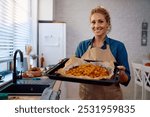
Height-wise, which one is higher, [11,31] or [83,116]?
[11,31]

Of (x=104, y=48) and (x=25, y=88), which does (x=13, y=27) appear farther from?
(x=104, y=48)

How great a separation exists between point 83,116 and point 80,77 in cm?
18

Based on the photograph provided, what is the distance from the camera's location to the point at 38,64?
2.21m


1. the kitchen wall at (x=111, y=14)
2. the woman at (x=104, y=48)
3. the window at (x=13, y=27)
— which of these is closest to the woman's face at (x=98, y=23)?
the woman at (x=104, y=48)

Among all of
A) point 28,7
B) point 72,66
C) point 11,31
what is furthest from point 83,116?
point 28,7

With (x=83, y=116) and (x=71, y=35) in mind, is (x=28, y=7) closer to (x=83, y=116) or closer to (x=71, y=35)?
(x=71, y=35)

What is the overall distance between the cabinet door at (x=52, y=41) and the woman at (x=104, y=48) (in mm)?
1232

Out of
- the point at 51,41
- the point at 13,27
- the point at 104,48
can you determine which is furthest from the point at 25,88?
the point at 51,41

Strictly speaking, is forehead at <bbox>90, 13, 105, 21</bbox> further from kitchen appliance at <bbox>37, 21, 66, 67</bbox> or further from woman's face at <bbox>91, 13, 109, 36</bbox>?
kitchen appliance at <bbox>37, 21, 66, 67</bbox>

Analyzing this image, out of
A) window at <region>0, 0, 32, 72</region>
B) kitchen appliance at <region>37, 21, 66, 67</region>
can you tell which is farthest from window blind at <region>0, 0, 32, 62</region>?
kitchen appliance at <region>37, 21, 66, 67</region>

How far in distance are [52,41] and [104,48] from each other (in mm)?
1318

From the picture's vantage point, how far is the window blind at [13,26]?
155cm

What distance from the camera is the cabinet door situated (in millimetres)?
2213

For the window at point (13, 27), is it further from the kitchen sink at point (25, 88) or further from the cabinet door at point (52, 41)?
the kitchen sink at point (25, 88)
